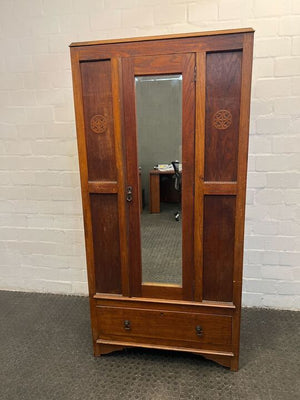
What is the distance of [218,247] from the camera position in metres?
1.53

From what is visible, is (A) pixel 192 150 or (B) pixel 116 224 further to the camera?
(B) pixel 116 224

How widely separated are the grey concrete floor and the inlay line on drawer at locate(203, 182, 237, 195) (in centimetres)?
105

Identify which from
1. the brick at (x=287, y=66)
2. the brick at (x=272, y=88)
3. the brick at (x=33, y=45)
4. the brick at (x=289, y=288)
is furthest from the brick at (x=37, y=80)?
the brick at (x=289, y=288)

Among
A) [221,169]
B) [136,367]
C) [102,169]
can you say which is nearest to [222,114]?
[221,169]

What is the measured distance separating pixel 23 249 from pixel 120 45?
1.90 metres

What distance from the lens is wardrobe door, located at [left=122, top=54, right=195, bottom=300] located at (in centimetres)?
139

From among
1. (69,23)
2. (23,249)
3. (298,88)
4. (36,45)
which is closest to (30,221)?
(23,249)

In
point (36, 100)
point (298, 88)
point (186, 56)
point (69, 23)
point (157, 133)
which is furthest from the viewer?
point (36, 100)

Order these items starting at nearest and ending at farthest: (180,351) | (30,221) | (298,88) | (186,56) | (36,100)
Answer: (186,56)
(180,351)
(298,88)
(36,100)
(30,221)

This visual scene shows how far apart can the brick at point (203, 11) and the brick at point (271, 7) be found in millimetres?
256

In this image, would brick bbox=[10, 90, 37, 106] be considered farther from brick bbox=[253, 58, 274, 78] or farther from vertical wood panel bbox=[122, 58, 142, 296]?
brick bbox=[253, 58, 274, 78]

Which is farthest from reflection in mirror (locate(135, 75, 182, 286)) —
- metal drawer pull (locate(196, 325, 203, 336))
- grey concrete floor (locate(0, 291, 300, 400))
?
grey concrete floor (locate(0, 291, 300, 400))

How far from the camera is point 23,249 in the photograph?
2502 millimetres

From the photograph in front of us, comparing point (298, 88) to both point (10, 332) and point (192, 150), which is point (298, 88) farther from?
point (10, 332)
